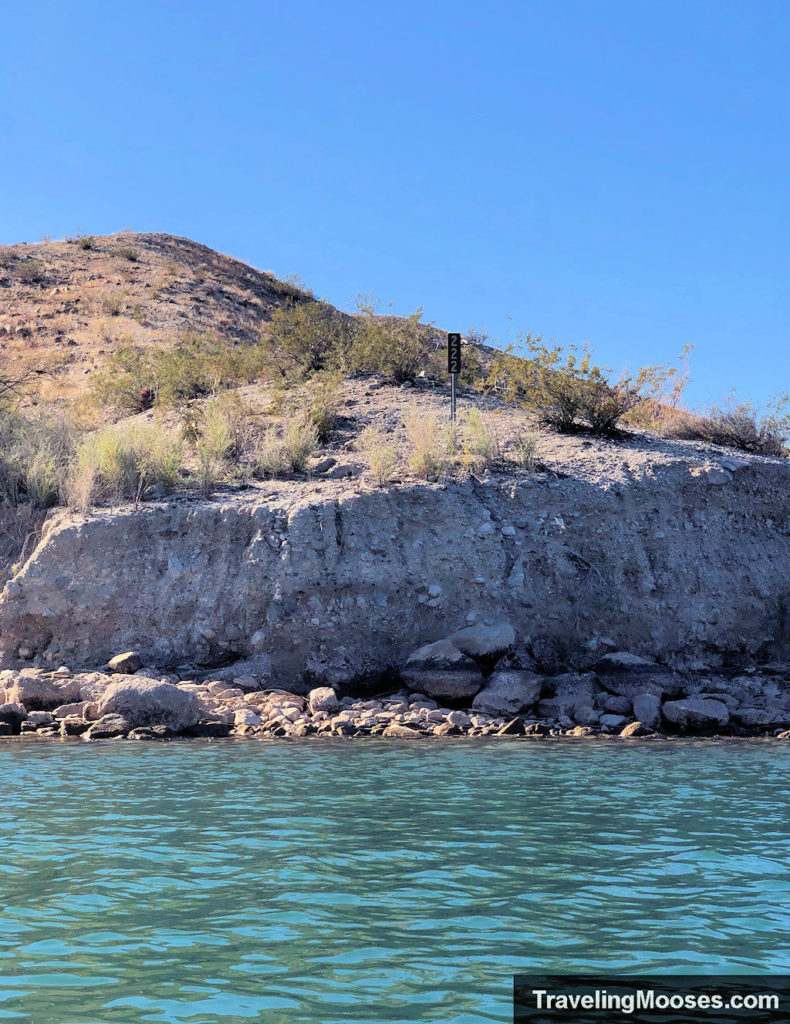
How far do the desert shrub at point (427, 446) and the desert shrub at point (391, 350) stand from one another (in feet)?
14.2

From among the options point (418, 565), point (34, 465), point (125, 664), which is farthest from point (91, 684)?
point (34, 465)

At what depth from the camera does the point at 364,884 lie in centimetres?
607

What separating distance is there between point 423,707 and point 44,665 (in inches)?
245

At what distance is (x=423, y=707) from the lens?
Answer: 14.3 m

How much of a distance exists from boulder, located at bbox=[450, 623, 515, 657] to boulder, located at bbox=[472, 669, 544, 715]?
608 millimetres

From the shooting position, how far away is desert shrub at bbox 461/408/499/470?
19.2m

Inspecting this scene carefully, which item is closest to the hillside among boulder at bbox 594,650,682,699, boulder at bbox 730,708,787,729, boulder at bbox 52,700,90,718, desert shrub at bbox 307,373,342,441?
desert shrub at bbox 307,373,342,441

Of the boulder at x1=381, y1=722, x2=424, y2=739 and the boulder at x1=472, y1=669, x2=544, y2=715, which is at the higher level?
the boulder at x1=472, y1=669, x2=544, y2=715

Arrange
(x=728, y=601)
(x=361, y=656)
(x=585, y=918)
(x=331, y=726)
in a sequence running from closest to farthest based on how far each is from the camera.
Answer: (x=585, y=918)
(x=331, y=726)
(x=361, y=656)
(x=728, y=601)

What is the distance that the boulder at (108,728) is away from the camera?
1268 cm

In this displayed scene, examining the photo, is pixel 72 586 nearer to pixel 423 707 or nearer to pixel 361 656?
pixel 361 656

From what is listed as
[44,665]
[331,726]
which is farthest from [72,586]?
[331,726]

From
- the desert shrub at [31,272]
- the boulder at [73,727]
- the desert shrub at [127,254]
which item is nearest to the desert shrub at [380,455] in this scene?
the boulder at [73,727]

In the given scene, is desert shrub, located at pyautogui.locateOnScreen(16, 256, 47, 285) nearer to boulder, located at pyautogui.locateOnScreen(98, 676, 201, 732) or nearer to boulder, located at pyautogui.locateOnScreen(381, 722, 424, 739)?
boulder, located at pyautogui.locateOnScreen(98, 676, 201, 732)
